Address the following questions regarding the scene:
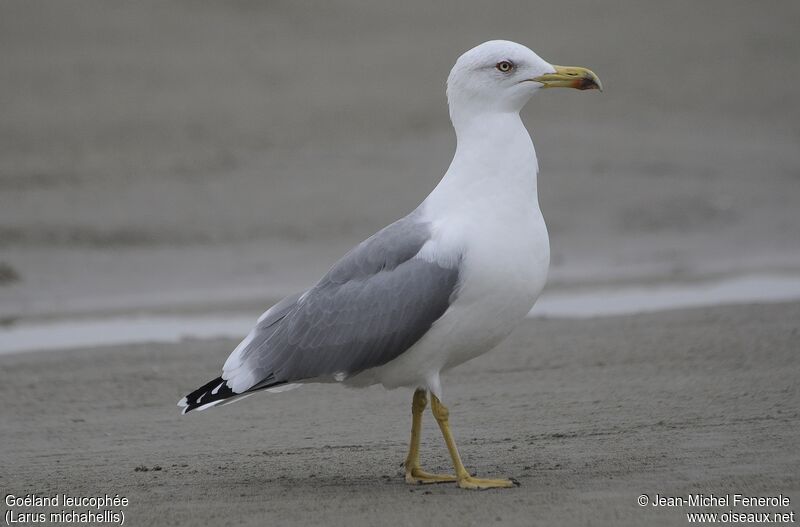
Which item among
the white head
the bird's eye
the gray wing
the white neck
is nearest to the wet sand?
the gray wing

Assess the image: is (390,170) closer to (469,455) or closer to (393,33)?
(393,33)

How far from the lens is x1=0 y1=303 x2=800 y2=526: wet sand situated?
6551 mm

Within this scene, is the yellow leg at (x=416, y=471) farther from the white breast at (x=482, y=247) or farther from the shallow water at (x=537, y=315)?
the shallow water at (x=537, y=315)

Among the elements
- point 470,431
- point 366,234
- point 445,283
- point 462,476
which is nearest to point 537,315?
point 470,431

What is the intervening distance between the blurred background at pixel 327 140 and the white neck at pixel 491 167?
20.1 feet

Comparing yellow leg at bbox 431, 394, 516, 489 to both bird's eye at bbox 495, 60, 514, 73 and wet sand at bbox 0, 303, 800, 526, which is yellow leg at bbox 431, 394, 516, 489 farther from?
bird's eye at bbox 495, 60, 514, 73

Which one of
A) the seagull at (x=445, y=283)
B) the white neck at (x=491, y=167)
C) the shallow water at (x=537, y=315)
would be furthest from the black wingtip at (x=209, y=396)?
the shallow water at (x=537, y=315)

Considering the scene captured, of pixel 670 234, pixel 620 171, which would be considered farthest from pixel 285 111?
pixel 670 234

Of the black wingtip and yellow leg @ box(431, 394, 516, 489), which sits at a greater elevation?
the black wingtip

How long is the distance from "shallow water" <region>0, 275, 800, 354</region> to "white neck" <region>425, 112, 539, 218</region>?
4464mm

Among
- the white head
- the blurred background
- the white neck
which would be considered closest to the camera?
the white neck

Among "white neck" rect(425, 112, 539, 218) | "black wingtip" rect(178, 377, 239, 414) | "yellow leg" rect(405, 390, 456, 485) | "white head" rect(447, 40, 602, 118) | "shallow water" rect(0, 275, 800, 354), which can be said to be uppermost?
"white head" rect(447, 40, 602, 118)

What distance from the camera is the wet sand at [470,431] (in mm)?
6551

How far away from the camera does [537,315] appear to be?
11.5 m
